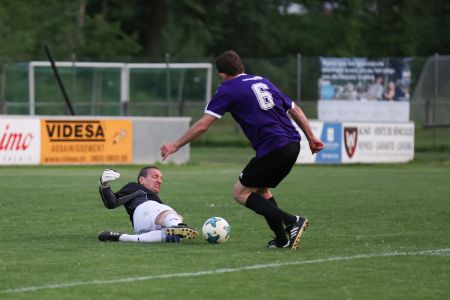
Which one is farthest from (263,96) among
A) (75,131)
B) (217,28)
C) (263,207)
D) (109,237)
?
(217,28)

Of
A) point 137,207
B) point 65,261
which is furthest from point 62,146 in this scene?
point 65,261

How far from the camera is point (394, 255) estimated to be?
9.74 metres

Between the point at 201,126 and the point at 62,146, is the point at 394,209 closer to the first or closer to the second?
the point at 201,126

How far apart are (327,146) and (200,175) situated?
5.32 meters

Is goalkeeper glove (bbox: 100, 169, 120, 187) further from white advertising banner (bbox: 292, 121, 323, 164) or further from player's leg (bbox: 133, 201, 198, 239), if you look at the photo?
white advertising banner (bbox: 292, 121, 323, 164)

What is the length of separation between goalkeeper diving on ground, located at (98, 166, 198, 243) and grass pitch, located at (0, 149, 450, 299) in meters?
0.19

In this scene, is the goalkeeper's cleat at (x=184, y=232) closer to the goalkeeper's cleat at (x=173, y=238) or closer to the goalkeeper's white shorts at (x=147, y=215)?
the goalkeeper's cleat at (x=173, y=238)

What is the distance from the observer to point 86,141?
2503 centimetres

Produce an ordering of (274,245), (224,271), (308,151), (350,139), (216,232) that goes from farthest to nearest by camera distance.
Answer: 1. (350,139)
2. (308,151)
3. (216,232)
4. (274,245)
5. (224,271)

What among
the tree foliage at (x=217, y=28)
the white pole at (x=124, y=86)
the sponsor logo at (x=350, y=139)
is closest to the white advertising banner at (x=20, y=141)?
the sponsor logo at (x=350, y=139)

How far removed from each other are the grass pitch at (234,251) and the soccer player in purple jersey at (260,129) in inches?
14.3

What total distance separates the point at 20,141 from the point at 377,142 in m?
9.03

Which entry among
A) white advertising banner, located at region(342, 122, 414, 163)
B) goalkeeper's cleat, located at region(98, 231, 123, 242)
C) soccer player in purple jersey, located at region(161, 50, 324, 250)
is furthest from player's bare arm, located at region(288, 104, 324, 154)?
white advertising banner, located at region(342, 122, 414, 163)

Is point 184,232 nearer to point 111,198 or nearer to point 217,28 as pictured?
point 111,198
